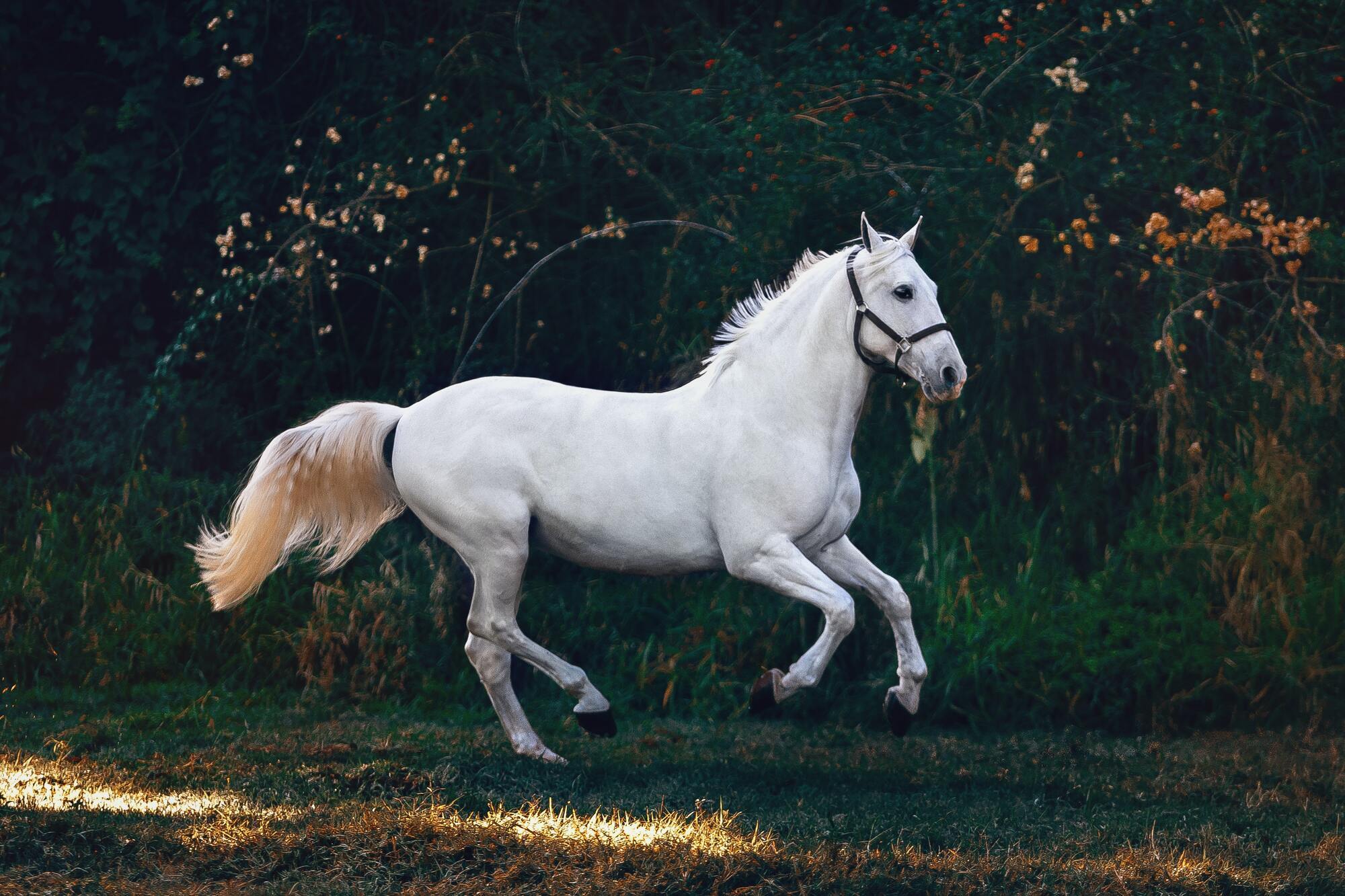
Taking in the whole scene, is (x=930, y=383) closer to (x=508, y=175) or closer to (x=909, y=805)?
(x=909, y=805)

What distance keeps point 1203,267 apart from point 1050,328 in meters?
0.94

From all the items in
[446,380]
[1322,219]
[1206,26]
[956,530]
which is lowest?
[956,530]

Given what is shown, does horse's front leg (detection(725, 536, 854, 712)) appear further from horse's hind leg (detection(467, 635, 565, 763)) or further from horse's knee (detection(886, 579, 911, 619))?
horse's hind leg (detection(467, 635, 565, 763))

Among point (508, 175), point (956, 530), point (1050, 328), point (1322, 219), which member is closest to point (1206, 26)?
point (1322, 219)

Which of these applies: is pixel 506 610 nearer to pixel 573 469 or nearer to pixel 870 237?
pixel 573 469

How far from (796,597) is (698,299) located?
3.14 m

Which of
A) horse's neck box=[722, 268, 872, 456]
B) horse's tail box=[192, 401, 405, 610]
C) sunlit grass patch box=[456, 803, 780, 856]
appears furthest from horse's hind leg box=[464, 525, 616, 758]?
horse's neck box=[722, 268, 872, 456]

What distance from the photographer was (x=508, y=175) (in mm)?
8930

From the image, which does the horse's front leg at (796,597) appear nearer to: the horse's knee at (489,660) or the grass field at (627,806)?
the grass field at (627,806)

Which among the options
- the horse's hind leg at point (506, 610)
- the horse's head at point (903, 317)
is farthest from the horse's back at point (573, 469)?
the horse's head at point (903, 317)

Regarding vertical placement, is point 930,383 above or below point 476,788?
above

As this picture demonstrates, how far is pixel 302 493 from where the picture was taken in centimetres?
628

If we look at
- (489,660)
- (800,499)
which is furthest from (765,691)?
(489,660)

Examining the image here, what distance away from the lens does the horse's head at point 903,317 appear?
5.44m
